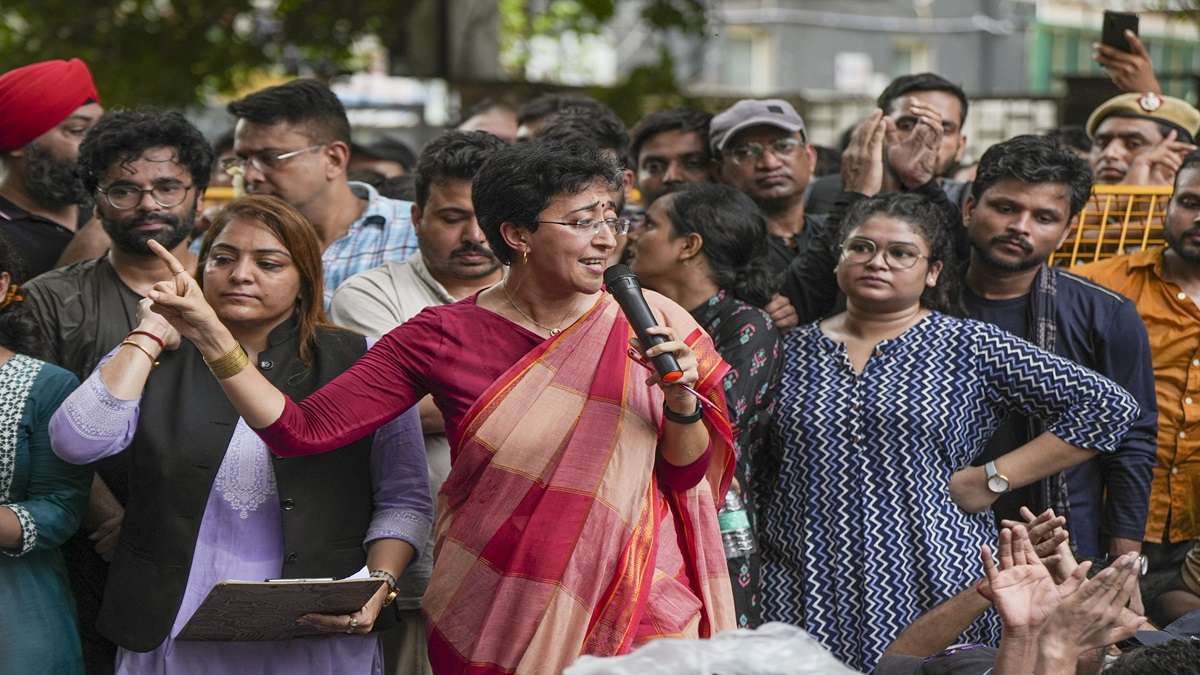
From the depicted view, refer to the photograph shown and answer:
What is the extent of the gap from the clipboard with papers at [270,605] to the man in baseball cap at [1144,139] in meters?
3.75

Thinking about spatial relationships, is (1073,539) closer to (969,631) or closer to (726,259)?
(969,631)

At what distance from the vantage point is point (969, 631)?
4656 mm

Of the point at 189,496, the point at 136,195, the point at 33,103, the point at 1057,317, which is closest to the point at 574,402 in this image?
the point at 189,496

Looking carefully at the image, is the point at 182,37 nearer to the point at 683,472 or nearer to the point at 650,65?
the point at 650,65

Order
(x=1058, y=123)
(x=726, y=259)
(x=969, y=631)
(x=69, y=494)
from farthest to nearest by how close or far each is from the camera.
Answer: (x=1058, y=123)
(x=726, y=259)
(x=969, y=631)
(x=69, y=494)

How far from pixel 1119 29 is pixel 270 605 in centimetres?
419

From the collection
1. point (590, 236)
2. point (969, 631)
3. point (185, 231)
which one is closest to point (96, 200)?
point (185, 231)

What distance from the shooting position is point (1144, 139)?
21.3 ft

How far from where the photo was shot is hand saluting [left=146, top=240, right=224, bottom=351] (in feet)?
12.3

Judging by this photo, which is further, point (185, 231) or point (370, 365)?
point (185, 231)

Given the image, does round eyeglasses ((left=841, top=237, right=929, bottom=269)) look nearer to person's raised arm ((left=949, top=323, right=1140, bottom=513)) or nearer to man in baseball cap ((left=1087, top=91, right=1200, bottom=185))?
person's raised arm ((left=949, top=323, right=1140, bottom=513))

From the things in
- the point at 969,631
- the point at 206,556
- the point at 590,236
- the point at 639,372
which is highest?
the point at 590,236

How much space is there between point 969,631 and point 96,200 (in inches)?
111

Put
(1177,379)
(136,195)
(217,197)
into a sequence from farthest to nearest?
(217,197), (1177,379), (136,195)
